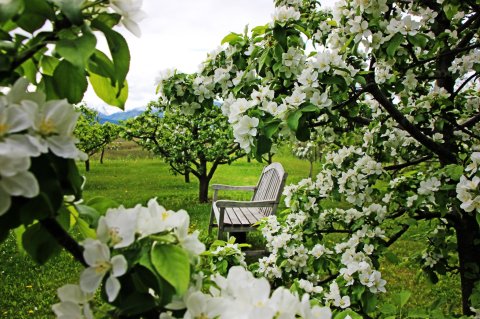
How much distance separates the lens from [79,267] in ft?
18.1

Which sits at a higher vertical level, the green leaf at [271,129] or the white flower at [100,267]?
the green leaf at [271,129]

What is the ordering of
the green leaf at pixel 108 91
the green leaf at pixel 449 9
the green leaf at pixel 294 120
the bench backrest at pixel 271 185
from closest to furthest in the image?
the green leaf at pixel 108 91
the green leaf at pixel 294 120
the green leaf at pixel 449 9
the bench backrest at pixel 271 185

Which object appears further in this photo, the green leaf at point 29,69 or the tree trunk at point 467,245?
the tree trunk at point 467,245

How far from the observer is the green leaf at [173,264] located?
62 centimetres

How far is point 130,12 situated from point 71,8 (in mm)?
124

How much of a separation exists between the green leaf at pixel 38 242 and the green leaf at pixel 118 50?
30cm

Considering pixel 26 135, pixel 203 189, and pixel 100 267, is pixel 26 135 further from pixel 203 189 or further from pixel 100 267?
pixel 203 189

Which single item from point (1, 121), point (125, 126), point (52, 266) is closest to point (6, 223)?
point (1, 121)

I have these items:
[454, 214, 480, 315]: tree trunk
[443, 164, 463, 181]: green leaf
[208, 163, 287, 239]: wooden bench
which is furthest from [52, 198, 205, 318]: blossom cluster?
[208, 163, 287, 239]: wooden bench

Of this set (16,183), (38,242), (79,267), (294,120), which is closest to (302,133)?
(294,120)

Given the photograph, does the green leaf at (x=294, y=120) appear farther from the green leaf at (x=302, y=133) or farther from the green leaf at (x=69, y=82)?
the green leaf at (x=69, y=82)

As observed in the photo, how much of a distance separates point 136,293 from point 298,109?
1.19 m

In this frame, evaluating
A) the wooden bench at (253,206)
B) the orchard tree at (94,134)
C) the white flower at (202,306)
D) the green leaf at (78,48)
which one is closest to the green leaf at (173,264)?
the white flower at (202,306)

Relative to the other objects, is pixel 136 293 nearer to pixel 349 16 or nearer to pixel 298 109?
pixel 298 109
